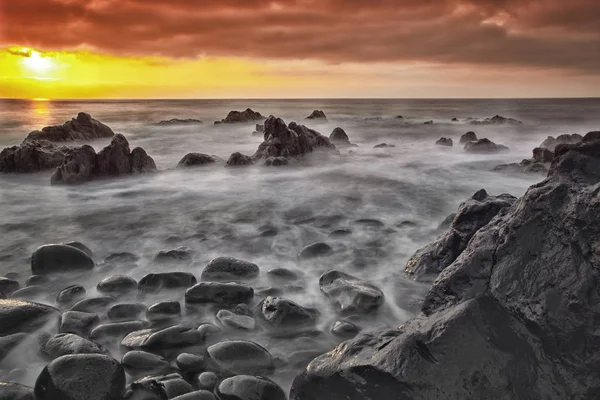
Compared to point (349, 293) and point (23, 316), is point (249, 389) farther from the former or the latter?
point (23, 316)

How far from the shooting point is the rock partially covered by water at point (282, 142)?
47.7ft

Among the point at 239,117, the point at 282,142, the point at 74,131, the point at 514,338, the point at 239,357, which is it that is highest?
the point at 239,117

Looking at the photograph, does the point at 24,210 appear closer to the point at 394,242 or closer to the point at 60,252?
the point at 60,252

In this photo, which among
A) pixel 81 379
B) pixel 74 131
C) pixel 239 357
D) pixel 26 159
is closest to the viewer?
pixel 81 379

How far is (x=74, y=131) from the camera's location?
70.4 feet

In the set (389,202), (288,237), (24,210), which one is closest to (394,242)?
(288,237)

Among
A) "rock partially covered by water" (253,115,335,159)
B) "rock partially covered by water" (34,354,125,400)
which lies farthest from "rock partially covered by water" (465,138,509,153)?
"rock partially covered by water" (34,354,125,400)

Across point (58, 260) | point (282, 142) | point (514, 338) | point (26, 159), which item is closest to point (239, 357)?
point (514, 338)

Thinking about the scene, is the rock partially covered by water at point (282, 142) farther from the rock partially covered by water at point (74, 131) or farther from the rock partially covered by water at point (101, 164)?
the rock partially covered by water at point (74, 131)

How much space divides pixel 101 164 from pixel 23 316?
8.66 metres

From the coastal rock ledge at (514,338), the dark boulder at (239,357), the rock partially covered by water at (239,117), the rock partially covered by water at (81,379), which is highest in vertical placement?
the rock partially covered by water at (239,117)

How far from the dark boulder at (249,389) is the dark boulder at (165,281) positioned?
198cm

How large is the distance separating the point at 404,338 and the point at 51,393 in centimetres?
231

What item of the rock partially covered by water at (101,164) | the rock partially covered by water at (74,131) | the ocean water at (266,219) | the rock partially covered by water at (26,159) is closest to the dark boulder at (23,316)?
the ocean water at (266,219)
